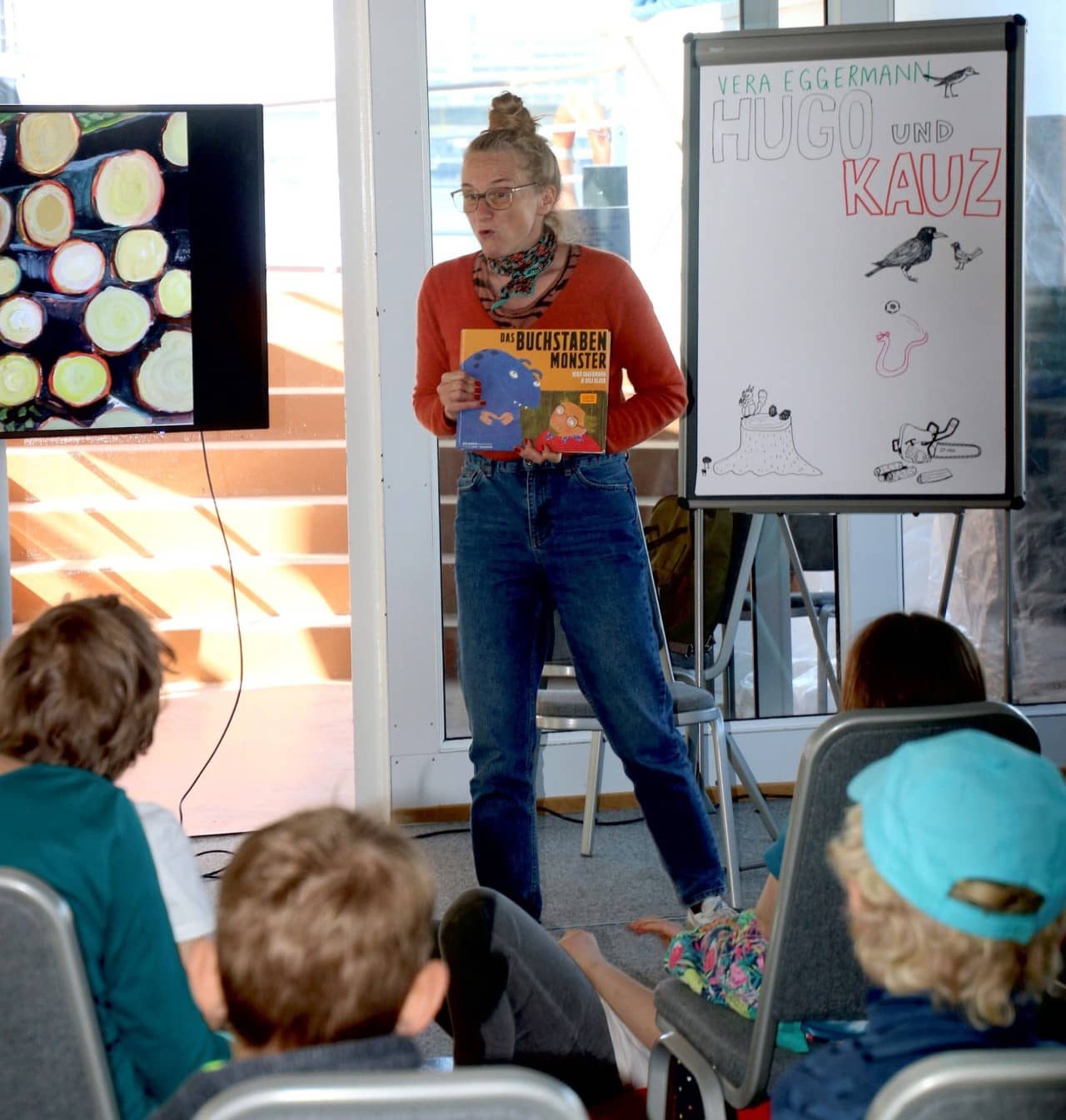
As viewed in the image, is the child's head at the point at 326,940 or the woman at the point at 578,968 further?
the woman at the point at 578,968

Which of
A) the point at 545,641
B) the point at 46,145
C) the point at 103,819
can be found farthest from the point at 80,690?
the point at 46,145

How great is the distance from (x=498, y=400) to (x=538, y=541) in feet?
0.89

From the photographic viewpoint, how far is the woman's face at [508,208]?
2455 millimetres

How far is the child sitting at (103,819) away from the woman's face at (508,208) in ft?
4.01

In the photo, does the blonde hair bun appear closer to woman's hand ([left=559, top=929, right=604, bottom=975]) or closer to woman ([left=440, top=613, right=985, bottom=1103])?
woman ([left=440, top=613, right=985, bottom=1103])

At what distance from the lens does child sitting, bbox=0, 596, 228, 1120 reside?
123 cm

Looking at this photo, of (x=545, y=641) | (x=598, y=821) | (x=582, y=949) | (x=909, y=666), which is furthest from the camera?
(x=598, y=821)

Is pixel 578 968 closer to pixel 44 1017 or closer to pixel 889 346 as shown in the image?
pixel 44 1017

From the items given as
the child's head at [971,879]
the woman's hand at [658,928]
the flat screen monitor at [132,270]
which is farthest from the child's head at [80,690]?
the flat screen monitor at [132,270]

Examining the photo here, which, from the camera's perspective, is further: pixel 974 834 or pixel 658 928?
pixel 658 928

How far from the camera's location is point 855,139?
2789 mm

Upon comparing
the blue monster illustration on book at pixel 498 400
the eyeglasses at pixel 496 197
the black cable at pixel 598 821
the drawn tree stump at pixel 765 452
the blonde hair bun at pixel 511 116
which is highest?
the blonde hair bun at pixel 511 116

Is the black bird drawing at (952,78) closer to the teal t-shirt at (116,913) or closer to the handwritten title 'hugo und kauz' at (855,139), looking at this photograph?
the handwritten title 'hugo und kauz' at (855,139)

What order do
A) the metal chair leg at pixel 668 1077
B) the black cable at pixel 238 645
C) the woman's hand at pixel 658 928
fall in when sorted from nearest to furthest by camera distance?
the metal chair leg at pixel 668 1077
the woman's hand at pixel 658 928
the black cable at pixel 238 645
